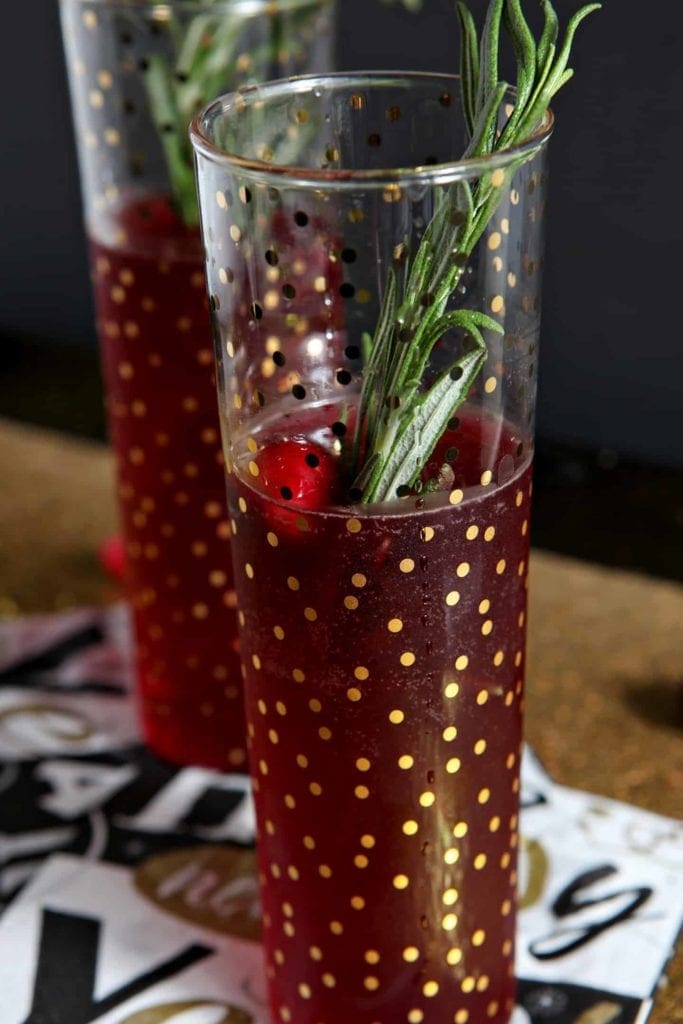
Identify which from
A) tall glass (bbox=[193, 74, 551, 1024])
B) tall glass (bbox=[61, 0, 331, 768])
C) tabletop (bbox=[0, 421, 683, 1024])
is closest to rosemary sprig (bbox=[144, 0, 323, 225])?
tall glass (bbox=[61, 0, 331, 768])

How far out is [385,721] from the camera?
49cm

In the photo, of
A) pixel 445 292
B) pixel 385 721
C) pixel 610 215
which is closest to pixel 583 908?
pixel 385 721

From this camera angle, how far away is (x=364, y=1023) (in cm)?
55

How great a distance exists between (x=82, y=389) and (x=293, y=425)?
699 millimetres

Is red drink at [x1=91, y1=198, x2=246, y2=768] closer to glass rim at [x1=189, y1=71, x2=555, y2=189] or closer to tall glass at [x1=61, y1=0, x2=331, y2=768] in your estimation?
tall glass at [x1=61, y1=0, x2=331, y2=768]

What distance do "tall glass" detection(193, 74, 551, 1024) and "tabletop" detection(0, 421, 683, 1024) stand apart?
0.46 ft

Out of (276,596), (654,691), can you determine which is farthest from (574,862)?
(276,596)

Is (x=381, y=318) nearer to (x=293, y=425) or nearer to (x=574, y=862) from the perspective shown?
(x=293, y=425)

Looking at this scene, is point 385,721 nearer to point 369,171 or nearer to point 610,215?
point 369,171

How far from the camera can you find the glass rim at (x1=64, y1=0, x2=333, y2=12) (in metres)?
0.63

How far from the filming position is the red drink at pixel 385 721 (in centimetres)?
47

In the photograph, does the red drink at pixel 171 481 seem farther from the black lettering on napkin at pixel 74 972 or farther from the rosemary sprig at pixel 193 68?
the black lettering on napkin at pixel 74 972

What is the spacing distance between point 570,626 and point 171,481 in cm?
27

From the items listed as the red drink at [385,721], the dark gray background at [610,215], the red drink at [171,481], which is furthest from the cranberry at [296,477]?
the dark gray background at [610,215]
